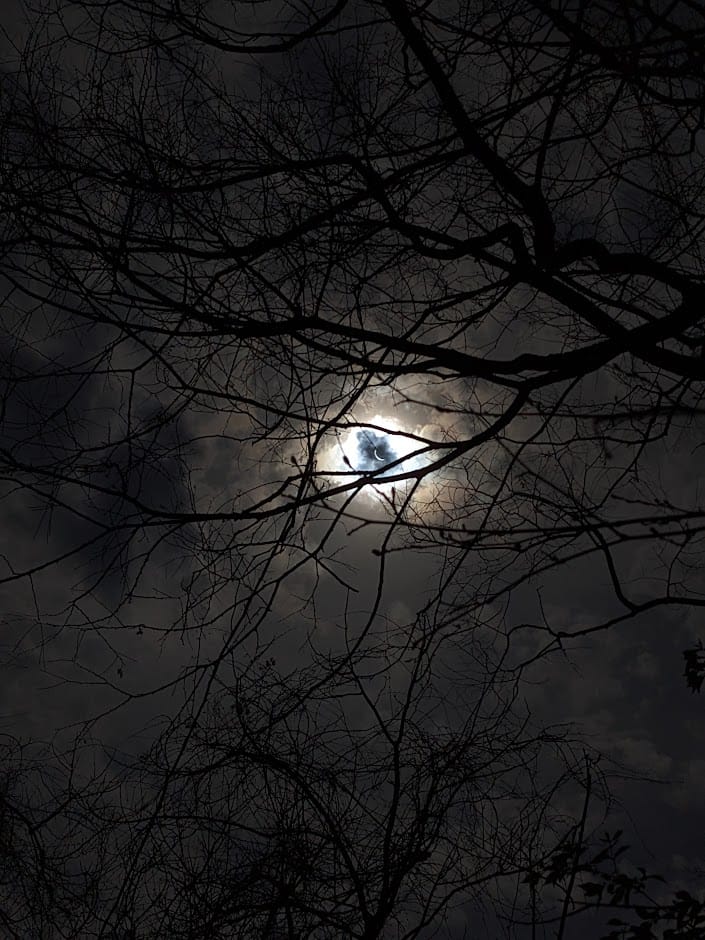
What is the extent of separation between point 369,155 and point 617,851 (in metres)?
2.71

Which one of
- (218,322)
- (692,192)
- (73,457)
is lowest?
(73,457)

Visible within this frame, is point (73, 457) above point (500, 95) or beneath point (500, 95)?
beneath

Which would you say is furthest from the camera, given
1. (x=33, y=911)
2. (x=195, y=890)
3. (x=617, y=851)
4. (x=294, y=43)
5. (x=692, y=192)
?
(x=33, y=911)

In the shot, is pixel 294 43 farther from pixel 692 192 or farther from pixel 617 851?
pixel 617 851

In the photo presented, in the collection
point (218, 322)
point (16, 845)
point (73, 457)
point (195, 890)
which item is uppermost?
point (218, 322)

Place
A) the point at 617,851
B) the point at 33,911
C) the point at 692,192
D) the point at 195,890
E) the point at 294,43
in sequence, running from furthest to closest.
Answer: the point at 33,911
the point at 692,192
the point at 195,890
the point at 294,43
the point at 617,851

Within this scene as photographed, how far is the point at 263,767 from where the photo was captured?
10.6ft

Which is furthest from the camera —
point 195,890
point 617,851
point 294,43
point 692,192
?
point 692,192

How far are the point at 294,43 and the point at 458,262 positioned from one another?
3.62 feet

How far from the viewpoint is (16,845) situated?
3762 millimetres

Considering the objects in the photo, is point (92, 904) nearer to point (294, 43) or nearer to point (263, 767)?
point (263, 767)

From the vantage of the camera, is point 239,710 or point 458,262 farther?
point 458,262

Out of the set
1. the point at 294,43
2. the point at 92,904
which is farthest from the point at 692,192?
the point at 92,904

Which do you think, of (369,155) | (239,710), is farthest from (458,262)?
(239,710)
